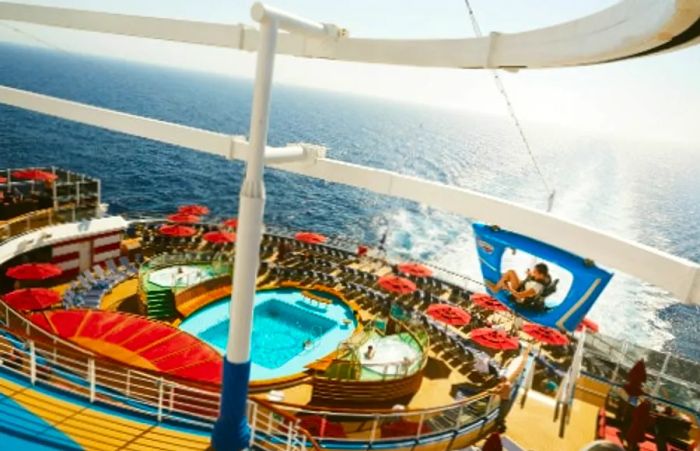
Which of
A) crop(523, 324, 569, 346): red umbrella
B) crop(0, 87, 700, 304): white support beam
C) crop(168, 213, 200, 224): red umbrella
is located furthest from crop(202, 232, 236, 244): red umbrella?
crop(523, 324, 569, 346): red umbrella

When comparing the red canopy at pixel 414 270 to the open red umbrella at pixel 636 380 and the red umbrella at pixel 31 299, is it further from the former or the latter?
the red umbrella at pixel 31 299

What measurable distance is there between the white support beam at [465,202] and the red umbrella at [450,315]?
28.1 ft

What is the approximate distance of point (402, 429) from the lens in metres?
10.9

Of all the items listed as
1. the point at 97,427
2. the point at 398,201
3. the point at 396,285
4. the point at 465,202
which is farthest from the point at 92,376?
the point at 398,201

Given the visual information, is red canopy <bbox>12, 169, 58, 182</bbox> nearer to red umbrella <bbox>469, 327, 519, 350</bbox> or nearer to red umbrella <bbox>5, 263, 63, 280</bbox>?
red umbrella <bbox>5, 263, 63, 280</bbox>

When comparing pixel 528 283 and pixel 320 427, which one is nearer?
pixel 528 283

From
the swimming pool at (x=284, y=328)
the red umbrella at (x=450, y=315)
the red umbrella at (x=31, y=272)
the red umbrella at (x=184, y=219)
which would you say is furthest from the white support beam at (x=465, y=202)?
the red umbrella at (x=184, y=219)

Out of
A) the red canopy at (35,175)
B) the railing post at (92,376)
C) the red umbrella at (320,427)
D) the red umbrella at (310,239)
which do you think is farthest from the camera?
the red umbrella at (310,239)

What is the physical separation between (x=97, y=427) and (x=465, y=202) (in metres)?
6.79

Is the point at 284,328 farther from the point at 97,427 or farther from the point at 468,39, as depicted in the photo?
the point at 468,39

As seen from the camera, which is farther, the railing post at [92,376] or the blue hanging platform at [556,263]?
the railing post at [92,376]

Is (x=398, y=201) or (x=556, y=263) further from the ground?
(x=556, y=263)

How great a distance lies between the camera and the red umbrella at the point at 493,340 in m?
15.8

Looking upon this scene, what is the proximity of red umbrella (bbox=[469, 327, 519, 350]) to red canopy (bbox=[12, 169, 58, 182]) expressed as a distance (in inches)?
716
